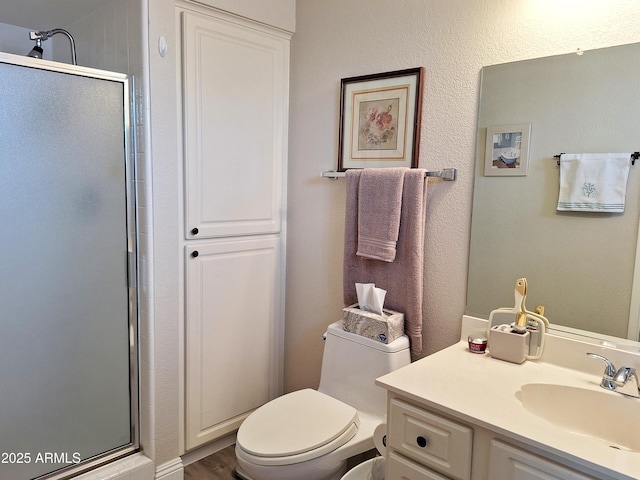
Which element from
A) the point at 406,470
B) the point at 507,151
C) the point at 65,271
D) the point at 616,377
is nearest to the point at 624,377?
the point at 616,377

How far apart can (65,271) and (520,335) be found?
1643 millimetres

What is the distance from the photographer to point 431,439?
1.27 metres

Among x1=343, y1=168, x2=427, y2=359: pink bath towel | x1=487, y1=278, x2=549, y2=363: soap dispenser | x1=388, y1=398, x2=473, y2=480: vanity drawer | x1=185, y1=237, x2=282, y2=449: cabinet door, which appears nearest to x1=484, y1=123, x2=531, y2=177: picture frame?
x1=343, y1=168, x2=427, y2=359: pink bath towel

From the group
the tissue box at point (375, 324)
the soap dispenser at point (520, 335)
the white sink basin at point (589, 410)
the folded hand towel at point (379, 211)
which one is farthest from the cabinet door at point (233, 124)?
the white sink basin at point (589, 410)

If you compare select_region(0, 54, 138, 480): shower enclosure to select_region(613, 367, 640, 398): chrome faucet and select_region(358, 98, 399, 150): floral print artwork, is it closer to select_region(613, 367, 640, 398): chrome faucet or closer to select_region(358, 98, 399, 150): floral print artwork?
select_region(358, 98, 399, 150): floral print artwork

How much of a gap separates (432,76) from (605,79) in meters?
0.60

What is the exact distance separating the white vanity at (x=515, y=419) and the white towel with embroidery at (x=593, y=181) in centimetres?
43

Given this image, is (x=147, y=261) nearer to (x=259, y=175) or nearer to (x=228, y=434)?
(x=259, y=175)

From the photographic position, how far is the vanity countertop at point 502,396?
102 centimetres

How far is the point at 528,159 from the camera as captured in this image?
158cm

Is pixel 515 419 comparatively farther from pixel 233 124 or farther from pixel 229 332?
pixel 233 124

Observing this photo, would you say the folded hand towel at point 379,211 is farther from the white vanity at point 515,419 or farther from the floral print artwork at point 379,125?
the white vanity at point 515,419

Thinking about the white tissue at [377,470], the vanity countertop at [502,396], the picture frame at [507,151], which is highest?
the picture frame at [507,151]

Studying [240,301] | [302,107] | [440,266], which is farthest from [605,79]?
[240,301]
